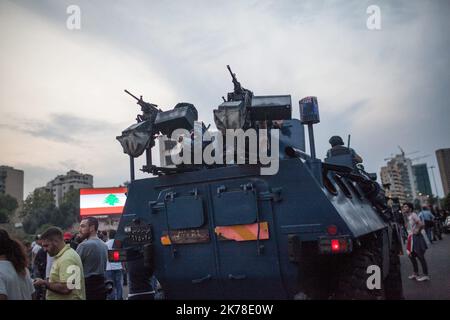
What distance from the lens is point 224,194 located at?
420 centimetres

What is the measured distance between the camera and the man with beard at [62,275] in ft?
12.8

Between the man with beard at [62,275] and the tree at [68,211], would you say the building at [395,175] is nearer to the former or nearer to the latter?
the man with beard at [62,275]

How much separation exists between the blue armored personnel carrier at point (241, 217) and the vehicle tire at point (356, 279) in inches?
0.4

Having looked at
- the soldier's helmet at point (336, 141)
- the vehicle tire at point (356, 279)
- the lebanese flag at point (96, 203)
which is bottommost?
the vehicle tire at point (356, 279)

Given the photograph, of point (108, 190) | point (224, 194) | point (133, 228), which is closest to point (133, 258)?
point (133, 228)

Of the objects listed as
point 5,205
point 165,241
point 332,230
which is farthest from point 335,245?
point 5,205

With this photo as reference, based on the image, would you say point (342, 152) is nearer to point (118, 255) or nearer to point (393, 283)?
point (393, 283)

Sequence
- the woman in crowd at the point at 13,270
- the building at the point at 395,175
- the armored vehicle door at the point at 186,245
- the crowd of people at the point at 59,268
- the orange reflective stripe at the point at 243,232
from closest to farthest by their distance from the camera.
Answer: the woman in crowd at the point at 13,270, the crowd of people at the point at 59,268, the orange reflective stripe at the point at 243,232, the armored vehicle door at the point at 186,245, the building at the point at 395,175

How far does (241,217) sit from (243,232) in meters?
0.16

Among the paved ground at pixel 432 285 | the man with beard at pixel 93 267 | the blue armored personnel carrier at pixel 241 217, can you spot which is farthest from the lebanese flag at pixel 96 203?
the blue armored personnel carrier at pixel 241 217

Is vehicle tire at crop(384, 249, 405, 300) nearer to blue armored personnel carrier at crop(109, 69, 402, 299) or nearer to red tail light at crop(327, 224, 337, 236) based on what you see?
blue armored personnel carrier at crop(109, 69, 402, 299)

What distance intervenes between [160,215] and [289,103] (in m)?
1.95

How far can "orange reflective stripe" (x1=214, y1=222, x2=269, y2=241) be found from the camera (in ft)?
13.2
